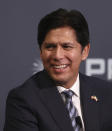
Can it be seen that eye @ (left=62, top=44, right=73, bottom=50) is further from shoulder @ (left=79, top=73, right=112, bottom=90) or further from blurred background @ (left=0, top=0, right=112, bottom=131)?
blurred background @ (left=0, top=0, right=112, bottom=131)

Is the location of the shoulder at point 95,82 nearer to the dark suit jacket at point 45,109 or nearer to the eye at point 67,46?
the dark suit jacket at point 45,109

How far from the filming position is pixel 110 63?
6.91 ft

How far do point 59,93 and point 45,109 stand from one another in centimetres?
10

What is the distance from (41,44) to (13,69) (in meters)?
0.66

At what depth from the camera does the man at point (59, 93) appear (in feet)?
4.03

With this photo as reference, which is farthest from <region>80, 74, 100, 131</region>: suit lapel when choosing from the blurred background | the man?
the blurred background

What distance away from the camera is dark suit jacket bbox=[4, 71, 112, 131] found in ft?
4.01

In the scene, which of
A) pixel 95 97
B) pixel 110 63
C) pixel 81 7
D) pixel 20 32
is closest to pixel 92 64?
pixel 110 63

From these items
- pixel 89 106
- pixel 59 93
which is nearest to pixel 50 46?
pixel 59 93

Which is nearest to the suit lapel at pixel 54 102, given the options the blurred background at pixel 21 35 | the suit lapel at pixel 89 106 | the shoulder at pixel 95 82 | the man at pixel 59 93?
the man at pixel 59 93

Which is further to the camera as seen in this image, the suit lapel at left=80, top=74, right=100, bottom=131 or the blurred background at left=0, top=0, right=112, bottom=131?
the blurred background at left=0, top=0, right=112, bottom=131

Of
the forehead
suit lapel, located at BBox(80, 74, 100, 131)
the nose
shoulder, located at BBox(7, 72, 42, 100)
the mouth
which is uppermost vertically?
the forehead

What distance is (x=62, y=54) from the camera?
127 cm

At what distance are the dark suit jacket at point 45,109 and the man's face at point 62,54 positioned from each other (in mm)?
54
